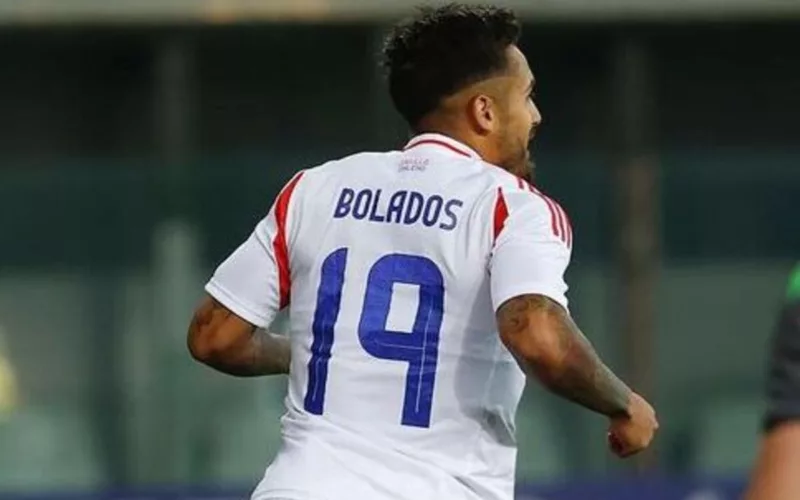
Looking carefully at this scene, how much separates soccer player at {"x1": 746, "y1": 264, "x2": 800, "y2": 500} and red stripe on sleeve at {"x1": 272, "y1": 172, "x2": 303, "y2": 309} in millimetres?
1854

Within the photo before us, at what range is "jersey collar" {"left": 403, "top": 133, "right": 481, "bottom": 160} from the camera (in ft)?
16.4

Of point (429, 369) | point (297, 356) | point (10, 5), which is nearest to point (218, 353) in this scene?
point (297, 356)

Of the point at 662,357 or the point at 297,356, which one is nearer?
the point at 297,356

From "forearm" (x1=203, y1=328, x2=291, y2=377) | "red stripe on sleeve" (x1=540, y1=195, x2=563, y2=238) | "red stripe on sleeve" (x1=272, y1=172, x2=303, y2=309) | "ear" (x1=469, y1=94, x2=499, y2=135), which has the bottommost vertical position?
"forearm" (x1=203, y1=328, x2=291, y2=377)

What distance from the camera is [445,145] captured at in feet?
16.5

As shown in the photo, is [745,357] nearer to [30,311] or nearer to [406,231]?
[30,311]

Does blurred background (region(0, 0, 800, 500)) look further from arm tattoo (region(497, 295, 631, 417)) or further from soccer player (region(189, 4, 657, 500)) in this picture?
→ arm tattoo (region(497, 295, 631, 417))

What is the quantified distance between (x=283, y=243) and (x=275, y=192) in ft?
24.8

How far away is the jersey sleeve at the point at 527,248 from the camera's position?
464 cm

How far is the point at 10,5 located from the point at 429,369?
309 inches

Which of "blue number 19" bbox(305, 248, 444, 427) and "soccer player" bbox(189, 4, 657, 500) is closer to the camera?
"soccer player" bbox(189, 4, 657, 500)

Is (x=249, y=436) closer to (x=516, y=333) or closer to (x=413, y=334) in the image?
(x=413, y=334)

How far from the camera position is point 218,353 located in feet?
17.1

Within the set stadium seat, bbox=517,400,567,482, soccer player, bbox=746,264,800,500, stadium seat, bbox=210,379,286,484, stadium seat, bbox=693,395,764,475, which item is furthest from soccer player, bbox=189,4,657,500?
stadium seat, bbox=693,395,764,475
